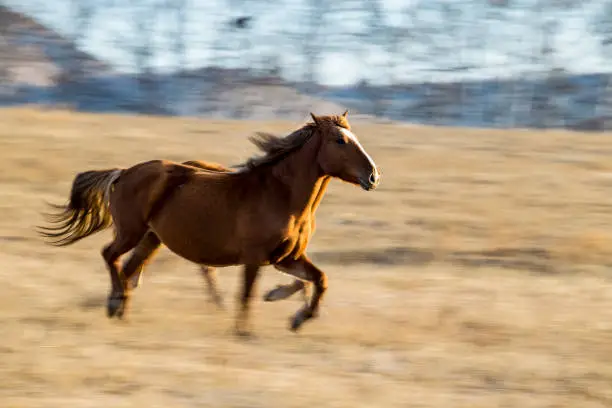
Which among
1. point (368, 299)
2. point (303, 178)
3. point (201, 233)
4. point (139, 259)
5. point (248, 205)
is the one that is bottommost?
point (368, 299)

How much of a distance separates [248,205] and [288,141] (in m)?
0.53

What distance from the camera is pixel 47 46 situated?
3578 cm

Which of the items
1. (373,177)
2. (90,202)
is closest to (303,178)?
(373,177)

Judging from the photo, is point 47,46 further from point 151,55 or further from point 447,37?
point 447,37

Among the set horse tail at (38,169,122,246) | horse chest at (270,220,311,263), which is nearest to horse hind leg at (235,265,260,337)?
horse chest at (270,220,311,263)

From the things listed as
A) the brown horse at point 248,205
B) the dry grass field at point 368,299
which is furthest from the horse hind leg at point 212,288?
the brown horse at point 248,205

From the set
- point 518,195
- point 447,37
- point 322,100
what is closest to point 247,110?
point 322,100

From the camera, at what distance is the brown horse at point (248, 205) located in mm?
7801

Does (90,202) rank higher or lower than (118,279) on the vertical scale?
higher

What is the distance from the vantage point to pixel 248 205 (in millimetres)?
7969

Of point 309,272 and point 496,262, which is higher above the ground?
point 309,272

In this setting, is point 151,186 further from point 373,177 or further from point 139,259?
point 373,177

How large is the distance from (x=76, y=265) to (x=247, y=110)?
19.2 meters

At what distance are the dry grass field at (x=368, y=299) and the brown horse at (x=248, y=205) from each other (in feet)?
1.65
